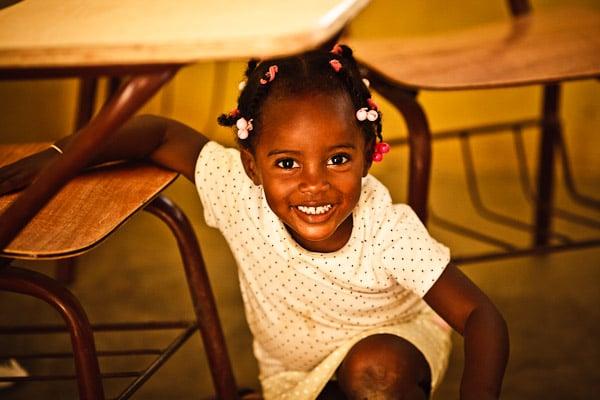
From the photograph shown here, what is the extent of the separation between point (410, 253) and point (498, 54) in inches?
26.5

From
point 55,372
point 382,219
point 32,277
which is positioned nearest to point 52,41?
point 32,277

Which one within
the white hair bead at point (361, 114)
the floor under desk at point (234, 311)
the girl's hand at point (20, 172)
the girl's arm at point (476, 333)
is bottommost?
the floor under desk at point (234, 311)

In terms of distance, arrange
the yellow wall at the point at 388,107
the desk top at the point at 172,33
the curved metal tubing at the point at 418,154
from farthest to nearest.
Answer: the yellow wall at the point at 388,107 → the curved metal tubing at the point at 418,154 → the desk top at the point at 172,33

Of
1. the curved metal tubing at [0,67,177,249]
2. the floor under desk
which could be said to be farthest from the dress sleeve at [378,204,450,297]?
the floor under desk

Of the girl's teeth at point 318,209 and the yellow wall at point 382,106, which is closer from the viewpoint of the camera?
the girl's teeth at point 318,209

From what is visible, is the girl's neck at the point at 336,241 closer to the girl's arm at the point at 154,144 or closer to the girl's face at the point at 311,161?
the girl's face at the point at 311,161

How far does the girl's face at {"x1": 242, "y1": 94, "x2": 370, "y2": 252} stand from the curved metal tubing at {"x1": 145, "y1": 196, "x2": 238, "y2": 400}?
23 centimetres

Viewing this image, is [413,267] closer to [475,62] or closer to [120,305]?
[475,62]

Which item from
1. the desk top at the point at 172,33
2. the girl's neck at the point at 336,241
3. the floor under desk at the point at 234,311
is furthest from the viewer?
the floor under desk at the point at 234,311

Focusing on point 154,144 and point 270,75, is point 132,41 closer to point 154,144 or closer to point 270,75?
point 270,75

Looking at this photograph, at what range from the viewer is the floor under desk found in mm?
1643

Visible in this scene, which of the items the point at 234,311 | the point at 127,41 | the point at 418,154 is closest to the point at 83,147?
the point at 127,41

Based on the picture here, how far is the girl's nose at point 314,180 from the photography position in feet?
3.41

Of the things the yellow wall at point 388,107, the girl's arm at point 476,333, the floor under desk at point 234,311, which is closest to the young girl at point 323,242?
the girl's arm at point 476,333
